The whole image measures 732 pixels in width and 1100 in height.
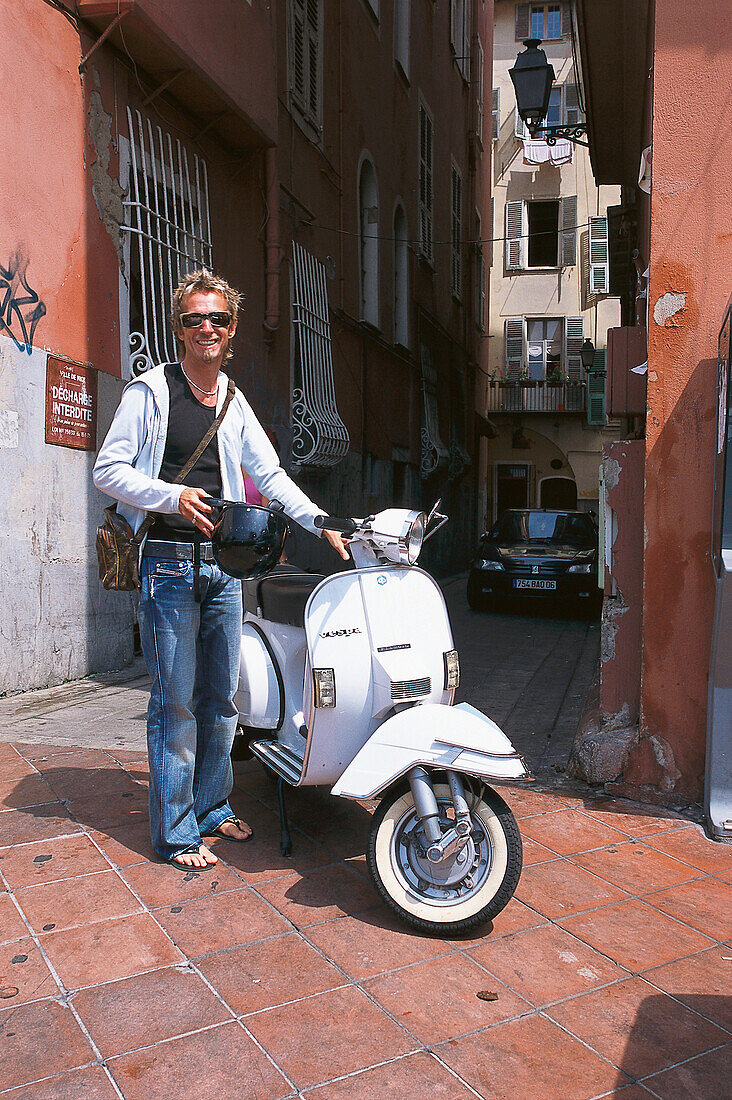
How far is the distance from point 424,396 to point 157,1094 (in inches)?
661

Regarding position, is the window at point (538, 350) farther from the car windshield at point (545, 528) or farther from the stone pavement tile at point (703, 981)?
the stone pavement tile at point (703, 981)

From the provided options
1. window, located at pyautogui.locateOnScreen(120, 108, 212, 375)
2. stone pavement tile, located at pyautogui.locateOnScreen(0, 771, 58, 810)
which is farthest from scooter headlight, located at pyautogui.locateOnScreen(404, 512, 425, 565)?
window, located at pyautogui.locateOnScreen(120, 108, 212, 375)

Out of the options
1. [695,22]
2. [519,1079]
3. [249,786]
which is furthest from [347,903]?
[695,22]

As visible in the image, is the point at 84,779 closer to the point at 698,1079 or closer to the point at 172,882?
the point at 172,882

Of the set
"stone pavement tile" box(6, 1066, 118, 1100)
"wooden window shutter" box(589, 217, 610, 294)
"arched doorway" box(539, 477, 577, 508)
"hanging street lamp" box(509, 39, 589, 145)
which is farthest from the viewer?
"arched doorway" box(539, 477, 577, 508)

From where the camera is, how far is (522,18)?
31781 millimetres

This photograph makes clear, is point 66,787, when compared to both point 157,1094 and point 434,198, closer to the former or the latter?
point 157,1094

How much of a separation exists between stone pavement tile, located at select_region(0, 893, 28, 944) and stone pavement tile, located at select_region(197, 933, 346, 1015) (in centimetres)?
61

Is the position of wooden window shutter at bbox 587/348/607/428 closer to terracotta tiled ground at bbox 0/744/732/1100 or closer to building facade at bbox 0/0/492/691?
building facade at bbox 0/0/492/691

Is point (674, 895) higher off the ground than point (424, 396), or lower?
lower

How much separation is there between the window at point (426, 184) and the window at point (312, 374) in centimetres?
622

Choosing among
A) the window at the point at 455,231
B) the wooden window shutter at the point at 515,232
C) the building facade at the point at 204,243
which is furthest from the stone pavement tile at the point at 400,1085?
the wooden window shutter at the point at 515,232

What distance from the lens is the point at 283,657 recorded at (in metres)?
3.88

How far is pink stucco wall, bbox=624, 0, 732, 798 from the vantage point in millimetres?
4230
